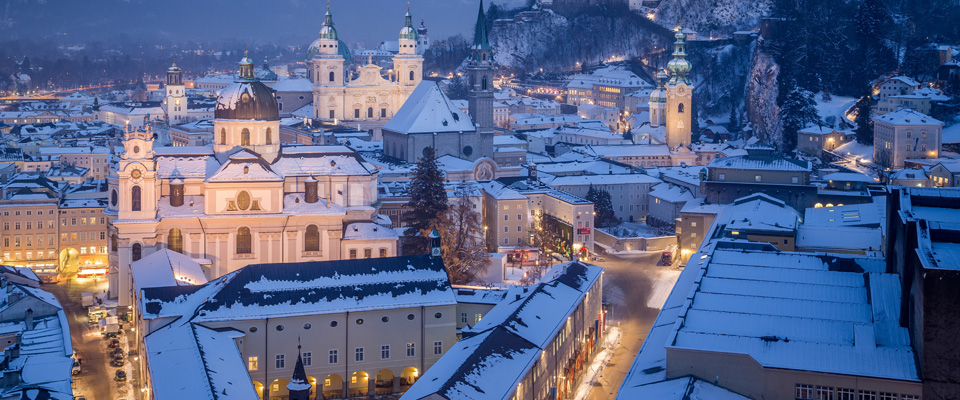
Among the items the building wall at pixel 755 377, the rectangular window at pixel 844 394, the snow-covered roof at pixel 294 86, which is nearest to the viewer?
the building wall at pixel 755 377

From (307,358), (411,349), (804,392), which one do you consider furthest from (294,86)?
(804,392)

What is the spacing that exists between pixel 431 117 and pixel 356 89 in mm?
25252

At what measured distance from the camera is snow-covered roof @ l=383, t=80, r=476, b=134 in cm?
7500

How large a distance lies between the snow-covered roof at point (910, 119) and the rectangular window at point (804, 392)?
45053mm

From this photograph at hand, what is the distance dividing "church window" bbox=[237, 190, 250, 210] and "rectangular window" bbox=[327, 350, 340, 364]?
14790 millimetres

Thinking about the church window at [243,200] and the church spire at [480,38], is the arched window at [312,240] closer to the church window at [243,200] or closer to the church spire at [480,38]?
the church window at [243,200]

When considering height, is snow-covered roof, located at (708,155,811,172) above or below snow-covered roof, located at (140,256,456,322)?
above

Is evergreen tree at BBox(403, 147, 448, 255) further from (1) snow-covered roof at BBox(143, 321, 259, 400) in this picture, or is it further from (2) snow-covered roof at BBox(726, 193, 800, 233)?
(1) snow-covered roof at BBox(143, 321, 259, 400)

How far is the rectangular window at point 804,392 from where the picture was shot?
3130cm

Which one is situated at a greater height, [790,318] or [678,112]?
[678,112]

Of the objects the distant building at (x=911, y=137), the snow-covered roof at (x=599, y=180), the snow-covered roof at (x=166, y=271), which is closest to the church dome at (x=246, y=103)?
the snow-covered roof at (x=166, y=271)

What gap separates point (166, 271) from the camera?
157 ft

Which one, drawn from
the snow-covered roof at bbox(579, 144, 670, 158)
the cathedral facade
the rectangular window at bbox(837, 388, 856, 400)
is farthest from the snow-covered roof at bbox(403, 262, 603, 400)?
the cathedral facade

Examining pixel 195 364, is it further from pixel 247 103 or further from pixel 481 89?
pixel 481 89
